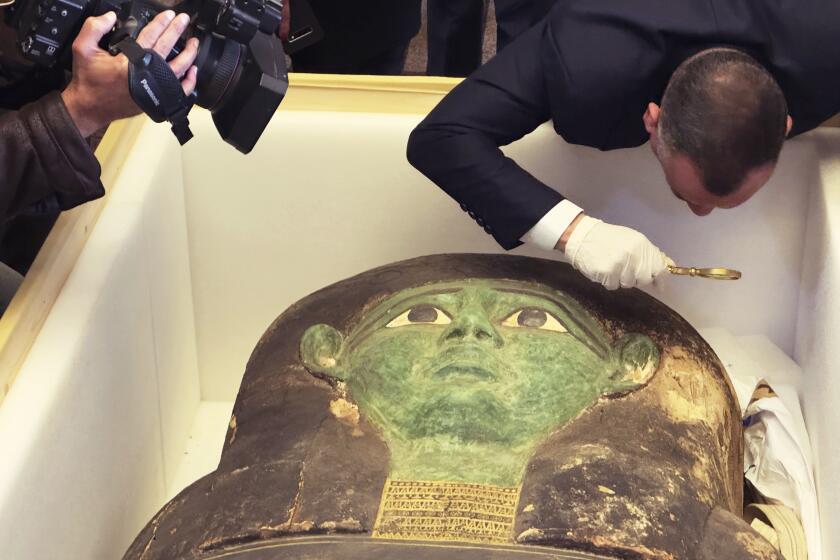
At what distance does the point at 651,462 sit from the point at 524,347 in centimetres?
21

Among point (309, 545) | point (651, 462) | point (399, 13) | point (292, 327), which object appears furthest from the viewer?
point (399, 13)

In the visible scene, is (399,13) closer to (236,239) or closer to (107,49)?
(236,239)

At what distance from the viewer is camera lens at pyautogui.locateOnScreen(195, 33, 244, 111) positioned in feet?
4.63

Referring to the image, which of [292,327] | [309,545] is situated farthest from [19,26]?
[309,545]

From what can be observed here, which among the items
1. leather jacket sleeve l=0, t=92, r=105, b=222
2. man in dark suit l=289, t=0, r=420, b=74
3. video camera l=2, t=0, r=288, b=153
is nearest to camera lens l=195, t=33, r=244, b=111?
video camera l=2, t=0, r=288, b=153

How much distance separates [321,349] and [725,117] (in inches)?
22.8

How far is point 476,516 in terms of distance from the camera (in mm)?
1252

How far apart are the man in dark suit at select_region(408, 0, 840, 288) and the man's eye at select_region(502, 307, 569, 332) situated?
0.40 feet

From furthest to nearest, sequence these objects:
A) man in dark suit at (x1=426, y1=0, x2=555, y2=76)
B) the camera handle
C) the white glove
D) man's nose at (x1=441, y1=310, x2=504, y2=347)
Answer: man in dark suit at (x1=426, y1=0, x2=555, y2=76) < the white glove < man's nose at (x1=441, y1=310, x2=504, y2=347) < the camera handle

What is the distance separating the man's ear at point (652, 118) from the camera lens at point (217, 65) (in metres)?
0.57

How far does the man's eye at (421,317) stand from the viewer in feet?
4.96

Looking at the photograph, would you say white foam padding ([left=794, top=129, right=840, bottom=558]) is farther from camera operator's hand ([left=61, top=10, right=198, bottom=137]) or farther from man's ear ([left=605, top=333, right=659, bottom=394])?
camera operator's hand ([left=61, top=10, right=198, bottom=137])

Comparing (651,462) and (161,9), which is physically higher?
(161,9)

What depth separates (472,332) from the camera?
4.75 ft
